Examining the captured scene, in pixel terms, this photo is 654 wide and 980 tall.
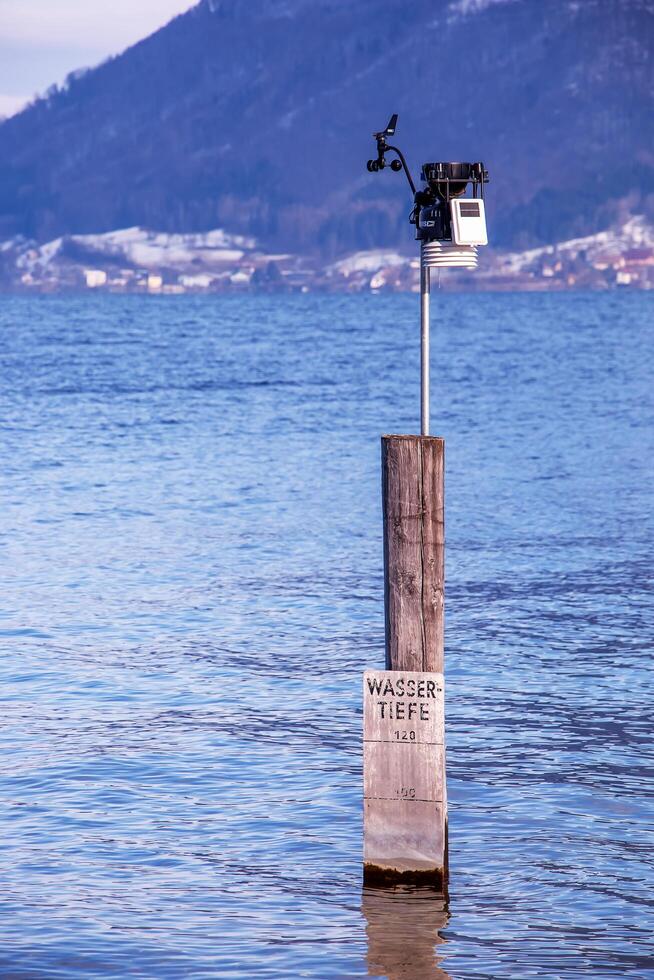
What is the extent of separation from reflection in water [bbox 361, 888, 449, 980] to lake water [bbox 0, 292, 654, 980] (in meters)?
0.02

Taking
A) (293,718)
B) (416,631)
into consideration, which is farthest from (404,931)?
(293,718)

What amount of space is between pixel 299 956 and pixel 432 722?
180cm

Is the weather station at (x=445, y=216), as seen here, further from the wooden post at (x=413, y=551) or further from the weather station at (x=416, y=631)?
the wooden post at (x=413, y=551)

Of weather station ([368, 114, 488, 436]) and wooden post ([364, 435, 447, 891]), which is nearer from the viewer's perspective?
wooden post ([364, 435, 447, 891])

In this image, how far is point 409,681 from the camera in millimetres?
10555

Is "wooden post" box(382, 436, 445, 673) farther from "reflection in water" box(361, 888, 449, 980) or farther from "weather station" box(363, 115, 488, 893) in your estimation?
"reflection in water" box(361, 888, 449, 980)

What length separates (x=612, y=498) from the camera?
33.9m

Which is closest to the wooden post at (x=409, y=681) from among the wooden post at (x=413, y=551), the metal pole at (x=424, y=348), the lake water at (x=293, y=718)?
the wooden post at (x=413, y=551)

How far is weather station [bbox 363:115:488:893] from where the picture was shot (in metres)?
10.4

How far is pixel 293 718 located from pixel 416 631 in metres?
5.59

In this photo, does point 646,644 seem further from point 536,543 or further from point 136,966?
point 136,966

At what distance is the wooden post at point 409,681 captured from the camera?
34.3 feet

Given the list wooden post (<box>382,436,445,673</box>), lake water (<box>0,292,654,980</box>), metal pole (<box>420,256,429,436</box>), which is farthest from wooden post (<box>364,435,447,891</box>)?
lake water (<box>0,292,654,980</box>)

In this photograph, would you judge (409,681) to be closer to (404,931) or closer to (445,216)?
(404,931)
